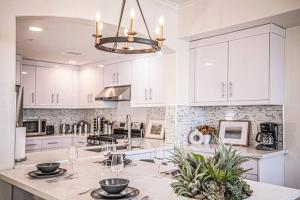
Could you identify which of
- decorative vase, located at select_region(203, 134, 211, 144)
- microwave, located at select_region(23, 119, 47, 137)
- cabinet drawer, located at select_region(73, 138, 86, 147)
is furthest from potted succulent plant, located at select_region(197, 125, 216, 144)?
microwave, located at select_region(23, 119, 47, 137)

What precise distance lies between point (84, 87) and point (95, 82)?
0.44 meters

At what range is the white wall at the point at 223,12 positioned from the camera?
2.95 m

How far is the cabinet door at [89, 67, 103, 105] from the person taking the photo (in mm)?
5768

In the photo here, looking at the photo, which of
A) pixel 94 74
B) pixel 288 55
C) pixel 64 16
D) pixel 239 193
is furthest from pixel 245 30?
pixel 94 74

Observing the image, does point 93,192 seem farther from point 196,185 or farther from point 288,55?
point 288,55

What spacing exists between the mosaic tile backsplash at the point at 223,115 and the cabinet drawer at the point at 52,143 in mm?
2871

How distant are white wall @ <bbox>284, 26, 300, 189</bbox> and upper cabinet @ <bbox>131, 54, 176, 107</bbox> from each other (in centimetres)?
147

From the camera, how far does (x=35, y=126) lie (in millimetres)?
5711

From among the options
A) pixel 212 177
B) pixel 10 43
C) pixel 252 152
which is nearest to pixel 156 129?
pixel 252 152

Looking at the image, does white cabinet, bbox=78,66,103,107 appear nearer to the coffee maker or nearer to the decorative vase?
the decorative vase

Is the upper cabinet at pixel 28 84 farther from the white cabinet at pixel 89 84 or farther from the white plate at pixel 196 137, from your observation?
the white plate at pixel 196 137

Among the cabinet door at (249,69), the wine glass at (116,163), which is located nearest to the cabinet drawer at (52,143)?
the cabinet door at (249,69)

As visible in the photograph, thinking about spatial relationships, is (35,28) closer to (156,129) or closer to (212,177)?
(156,129)

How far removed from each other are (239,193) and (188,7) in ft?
9.35
